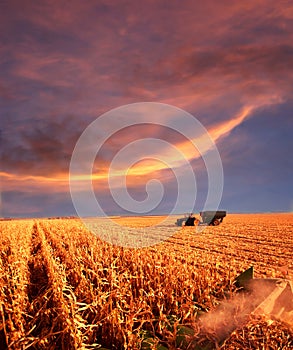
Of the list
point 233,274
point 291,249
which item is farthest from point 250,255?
point 233,274

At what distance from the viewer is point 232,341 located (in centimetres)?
359

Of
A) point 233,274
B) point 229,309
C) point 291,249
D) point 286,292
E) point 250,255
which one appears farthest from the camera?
point 291,249

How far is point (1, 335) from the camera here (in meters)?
4.37

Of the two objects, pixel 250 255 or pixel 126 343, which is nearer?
pixel 126 343

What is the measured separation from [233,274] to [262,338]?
5165 mm

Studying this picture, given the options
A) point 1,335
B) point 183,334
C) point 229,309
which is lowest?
point 1,335

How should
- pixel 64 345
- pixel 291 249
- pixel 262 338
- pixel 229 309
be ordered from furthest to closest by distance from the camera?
pixel 291 249
pixel 64 345
pixel 262 338
pixel 229 309

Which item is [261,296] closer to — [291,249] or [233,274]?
[233,274]

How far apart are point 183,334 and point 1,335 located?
2175 mm

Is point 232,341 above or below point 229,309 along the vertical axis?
below

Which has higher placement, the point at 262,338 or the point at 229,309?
the point at 229,309

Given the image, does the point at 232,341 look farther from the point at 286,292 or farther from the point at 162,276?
the point at 162,276

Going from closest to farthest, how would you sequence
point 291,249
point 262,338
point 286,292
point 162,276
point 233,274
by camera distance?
point 286,292
point 262,338
point 162,276
point 233,274
point 291,249

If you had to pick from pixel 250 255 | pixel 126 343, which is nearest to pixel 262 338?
pixel 126 343
